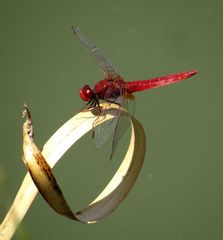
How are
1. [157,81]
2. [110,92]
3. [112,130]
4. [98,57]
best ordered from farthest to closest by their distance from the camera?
1. [157,81]
2. [98,57]
3. [110,92]
4. [112,130]

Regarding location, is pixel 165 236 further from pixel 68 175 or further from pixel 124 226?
pixel 68 175

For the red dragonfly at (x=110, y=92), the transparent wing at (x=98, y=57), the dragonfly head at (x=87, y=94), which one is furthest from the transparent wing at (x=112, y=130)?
the transparent wing at (x=98, y=57)

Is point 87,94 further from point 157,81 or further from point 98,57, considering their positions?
point 157,81

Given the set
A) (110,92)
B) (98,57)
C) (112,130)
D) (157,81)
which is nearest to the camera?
(112,130)

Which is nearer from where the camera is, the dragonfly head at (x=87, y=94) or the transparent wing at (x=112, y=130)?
the transparent wing at (x=112, y=130)

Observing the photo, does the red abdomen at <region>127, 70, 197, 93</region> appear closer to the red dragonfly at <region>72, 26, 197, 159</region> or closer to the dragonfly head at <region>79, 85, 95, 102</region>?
the red dragonfly at <region>72, 26, 197, 159</region>

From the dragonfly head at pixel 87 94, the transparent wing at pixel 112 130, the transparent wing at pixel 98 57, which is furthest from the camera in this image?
the transparent wing at pixel 98 57

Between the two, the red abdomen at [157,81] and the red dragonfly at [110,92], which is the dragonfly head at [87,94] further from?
the red abdomen at [157,81]

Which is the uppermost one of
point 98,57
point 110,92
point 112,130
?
point 98,57

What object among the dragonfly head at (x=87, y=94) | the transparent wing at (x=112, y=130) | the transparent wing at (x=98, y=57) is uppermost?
the transparent wing at (x=98, y=57)

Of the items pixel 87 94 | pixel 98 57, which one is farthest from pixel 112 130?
pixel 98 57

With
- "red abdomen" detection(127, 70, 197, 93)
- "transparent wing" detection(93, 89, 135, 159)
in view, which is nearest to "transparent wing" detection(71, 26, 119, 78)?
"red abdomen" detection(127, 70, 197, 93)
